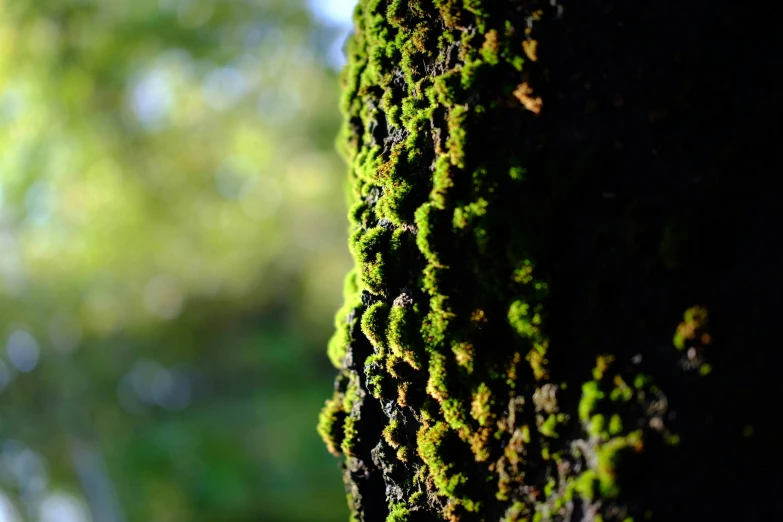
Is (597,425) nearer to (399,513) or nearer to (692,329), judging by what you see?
(692,329)

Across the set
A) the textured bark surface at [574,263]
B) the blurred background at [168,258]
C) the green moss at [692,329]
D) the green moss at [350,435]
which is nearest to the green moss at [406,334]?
the textured bark surface at [574,263]

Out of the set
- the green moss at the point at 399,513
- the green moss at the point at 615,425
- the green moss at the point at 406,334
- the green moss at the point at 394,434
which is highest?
the green moss at the point at 406,334

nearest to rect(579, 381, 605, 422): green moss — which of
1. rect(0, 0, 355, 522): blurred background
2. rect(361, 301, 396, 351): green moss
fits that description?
rect(361, 301, 396, 351): green moss

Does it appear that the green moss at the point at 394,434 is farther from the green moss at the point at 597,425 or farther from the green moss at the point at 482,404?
the green moss at the point at 597,425

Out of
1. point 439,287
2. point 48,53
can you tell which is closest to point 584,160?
point 439,287

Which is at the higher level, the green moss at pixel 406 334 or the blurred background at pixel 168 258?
the blurred background at pixel 168 258
